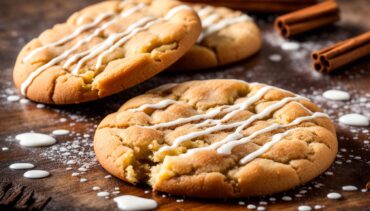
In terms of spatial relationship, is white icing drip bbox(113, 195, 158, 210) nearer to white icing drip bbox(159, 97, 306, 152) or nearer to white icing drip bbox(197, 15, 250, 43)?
white icing drip bbox(159, 97, 306, 152)

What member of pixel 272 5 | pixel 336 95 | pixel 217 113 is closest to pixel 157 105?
pixel 217 113

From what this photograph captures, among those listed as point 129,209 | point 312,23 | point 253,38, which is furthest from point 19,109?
point 312,23

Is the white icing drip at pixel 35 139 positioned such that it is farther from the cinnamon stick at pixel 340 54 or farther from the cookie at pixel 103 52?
the cinnamon stick at pixel 340 54

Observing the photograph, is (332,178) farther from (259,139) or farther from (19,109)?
(19,109)

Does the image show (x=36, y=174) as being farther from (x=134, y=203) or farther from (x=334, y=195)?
(x=334, y=195)

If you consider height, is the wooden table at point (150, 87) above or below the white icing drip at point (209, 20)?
below

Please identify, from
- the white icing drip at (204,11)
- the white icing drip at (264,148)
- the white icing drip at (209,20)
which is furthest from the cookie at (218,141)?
the white icing drip at (204,11)
